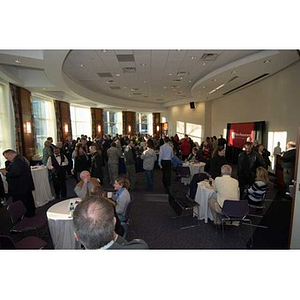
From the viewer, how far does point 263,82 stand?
8.71m

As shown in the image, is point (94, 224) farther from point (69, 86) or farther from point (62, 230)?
point (69, 86)

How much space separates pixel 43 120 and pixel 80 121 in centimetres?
476

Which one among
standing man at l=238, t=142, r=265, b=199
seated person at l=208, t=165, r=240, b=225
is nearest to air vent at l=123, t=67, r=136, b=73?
standing man at l=238, t=142, r=265, b=199

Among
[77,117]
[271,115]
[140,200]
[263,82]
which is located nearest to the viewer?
[140,200]

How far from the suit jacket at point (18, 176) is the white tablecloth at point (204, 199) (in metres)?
3.65

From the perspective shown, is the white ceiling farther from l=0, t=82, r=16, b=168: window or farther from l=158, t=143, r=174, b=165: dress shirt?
l=158, t=143, r=174, b=165: dress shirt

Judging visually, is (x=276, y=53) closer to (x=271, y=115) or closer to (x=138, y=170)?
(x=271, y=115)

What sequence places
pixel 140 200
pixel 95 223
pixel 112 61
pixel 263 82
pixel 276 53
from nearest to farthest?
1. pixel 95 223
2. pixel 276 53
3. pixel 140 200
4. pixel 112 61
5. pixel 263 82

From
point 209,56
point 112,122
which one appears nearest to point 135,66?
point 209,56

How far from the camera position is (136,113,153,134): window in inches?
870

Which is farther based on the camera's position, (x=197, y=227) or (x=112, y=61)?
(x=112, y=61)

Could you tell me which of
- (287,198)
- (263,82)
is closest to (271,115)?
(263,82)

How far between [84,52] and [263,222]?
6.14 meters

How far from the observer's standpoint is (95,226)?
1.33m
